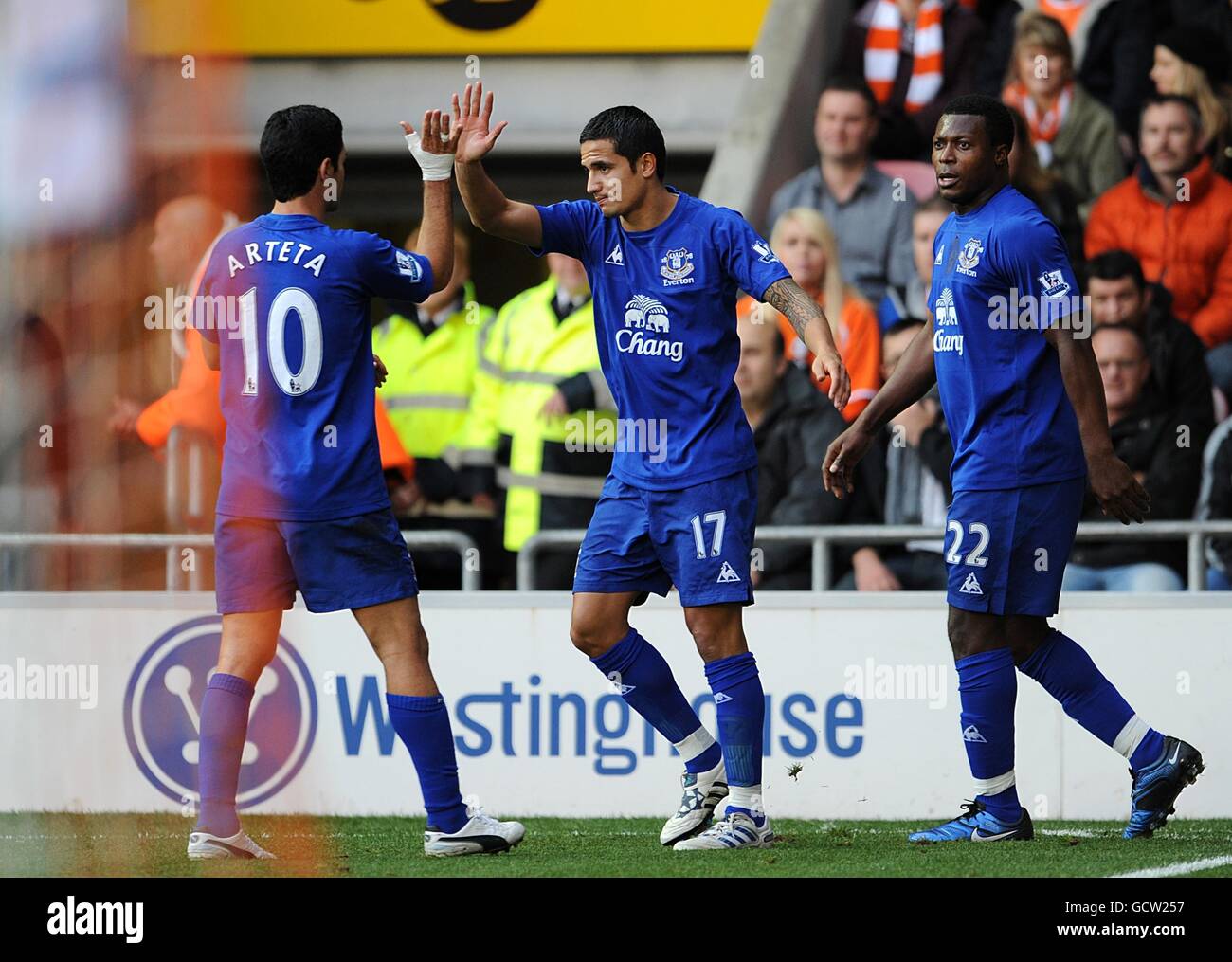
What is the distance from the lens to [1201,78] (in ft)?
30.9

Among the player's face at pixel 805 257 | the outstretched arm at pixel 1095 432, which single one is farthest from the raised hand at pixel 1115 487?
the player's face at pixel 805 257

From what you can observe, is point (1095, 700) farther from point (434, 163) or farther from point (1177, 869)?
point (434, 163)

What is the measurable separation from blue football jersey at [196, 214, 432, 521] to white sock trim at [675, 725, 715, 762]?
1.19 meters

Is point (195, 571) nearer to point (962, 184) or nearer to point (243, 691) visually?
point (243, 691)

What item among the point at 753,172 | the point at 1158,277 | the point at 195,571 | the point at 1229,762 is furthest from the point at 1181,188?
the point at 195,571

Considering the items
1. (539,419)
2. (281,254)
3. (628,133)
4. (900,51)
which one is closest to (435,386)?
(539,419)

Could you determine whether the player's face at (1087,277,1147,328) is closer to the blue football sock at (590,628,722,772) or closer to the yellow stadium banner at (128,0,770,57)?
the blue football sock at (590,628,722,772)

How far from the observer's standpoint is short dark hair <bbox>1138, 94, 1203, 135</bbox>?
9.12 metres

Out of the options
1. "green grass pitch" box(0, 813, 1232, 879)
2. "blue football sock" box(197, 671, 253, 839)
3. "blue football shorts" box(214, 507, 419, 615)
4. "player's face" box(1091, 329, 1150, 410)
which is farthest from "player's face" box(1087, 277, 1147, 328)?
"blue football sock" box(197, 671, 253, 839)

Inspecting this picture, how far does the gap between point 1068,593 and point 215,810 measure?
10.6 feet

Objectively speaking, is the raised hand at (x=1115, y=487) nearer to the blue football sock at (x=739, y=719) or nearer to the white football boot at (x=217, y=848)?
the blue football sock at (x=739, y=719)

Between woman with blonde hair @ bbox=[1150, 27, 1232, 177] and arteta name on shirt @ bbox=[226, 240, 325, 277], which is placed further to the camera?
woman with blonde hair @ bbox=[1150, 27, 1232, 177]

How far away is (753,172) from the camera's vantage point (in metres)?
10.0

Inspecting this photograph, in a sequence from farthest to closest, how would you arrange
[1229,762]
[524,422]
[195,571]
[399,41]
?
[399,41], [524,422], [195,571], [1229,762]
